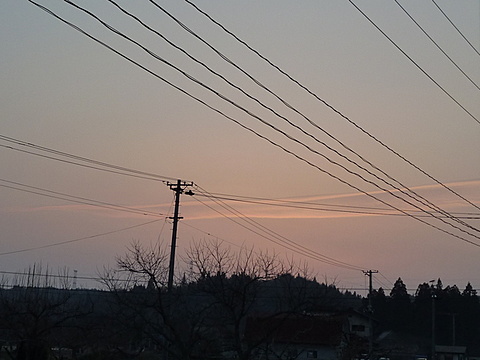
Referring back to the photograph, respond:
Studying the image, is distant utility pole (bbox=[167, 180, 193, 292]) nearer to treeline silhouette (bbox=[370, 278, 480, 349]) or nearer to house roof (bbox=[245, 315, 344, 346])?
house roof (bbox=[245, 315, 344, 346])

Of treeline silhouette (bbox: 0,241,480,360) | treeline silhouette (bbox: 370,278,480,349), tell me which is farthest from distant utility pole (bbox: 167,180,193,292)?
treeline silhouette (bbox: 370,278,480,349)

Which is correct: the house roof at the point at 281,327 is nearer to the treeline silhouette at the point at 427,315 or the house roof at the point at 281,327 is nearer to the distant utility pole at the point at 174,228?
the distant utility pole at the point at 174,228

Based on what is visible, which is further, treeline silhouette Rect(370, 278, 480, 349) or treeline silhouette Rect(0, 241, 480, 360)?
treeline silhouette Rect(370, 278, 480, 349)

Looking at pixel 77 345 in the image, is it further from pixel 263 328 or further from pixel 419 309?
pixel 419 309

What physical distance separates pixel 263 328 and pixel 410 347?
163ft

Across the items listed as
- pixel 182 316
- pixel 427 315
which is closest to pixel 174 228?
pixel 182 316

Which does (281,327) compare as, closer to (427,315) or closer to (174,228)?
(174,228)

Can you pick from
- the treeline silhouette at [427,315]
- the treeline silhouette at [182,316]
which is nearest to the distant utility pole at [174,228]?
the treeline silhouette at [182,316]

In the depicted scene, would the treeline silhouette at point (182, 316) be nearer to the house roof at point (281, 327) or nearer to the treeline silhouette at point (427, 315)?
the house roof at point (281, 327)

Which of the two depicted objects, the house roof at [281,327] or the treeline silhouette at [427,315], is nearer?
the house roof at [281,327]

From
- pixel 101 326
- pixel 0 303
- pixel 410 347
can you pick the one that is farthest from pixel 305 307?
pixel 410 347

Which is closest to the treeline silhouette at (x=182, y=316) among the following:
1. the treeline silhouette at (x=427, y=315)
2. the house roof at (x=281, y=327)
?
the house roof at (x=281, y=327)

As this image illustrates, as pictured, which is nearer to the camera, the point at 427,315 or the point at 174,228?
the point at 174,228

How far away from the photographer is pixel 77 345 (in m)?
36.0
